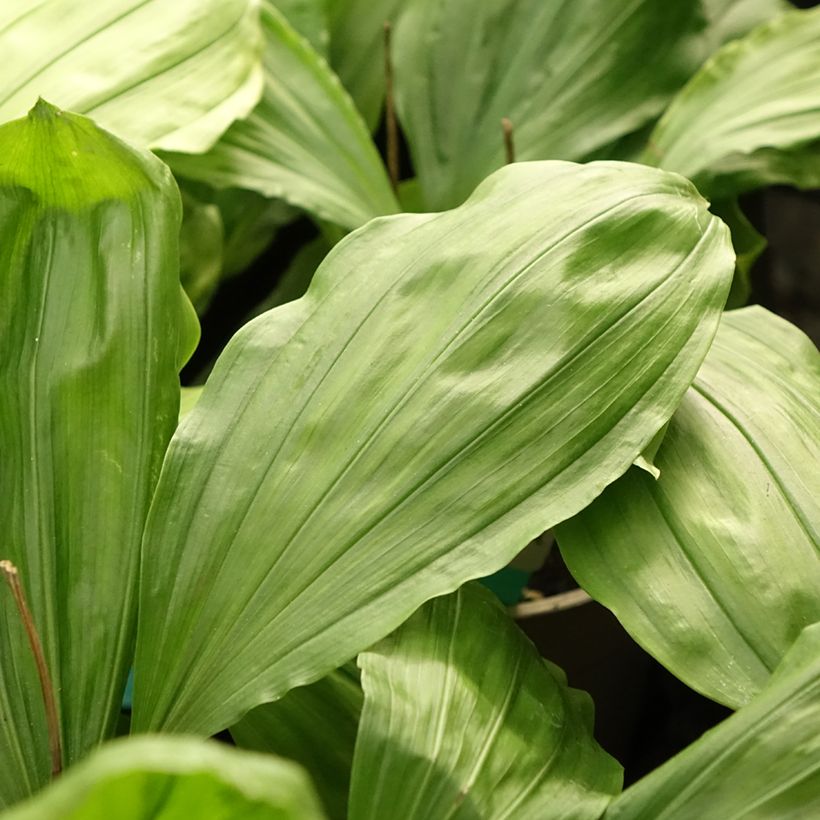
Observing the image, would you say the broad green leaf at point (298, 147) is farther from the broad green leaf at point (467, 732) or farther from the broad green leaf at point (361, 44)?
the broad green leaf at point (467, 732)

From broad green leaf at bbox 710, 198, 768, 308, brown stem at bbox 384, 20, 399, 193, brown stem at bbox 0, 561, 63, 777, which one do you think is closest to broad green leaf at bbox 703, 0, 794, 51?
broad green leaf at bbox 710, 198, 768, 308

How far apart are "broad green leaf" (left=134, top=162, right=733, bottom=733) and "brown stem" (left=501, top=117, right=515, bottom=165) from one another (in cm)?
29

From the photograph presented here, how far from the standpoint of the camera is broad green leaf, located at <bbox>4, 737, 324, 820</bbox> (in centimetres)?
22

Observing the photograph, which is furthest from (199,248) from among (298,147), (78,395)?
(78,395)

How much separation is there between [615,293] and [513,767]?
23 cm

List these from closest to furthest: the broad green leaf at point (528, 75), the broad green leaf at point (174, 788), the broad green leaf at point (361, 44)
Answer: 1. the broad green leaf at point (174, 788)
2. the broad green leaf at point (528, 75)
3. the broad green leaf at point (361, 44)

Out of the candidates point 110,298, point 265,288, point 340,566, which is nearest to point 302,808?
point 340,566

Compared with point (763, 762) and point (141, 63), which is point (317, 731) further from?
point (141, 63)

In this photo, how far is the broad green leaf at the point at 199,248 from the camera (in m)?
0.83

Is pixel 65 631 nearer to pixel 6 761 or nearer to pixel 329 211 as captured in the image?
pixel 6 761

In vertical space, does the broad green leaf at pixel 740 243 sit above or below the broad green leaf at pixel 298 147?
below

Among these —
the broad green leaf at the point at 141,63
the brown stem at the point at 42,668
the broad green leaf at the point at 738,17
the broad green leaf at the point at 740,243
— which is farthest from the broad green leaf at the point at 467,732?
the broad green leaf at the point at 738,17

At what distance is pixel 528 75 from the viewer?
834 mm

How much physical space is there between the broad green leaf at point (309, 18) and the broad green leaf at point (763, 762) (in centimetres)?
66
